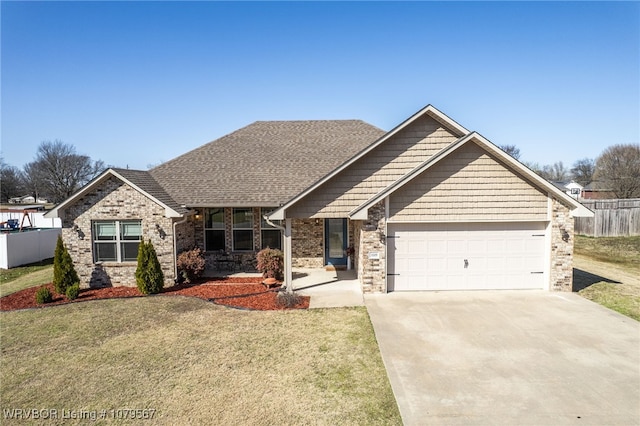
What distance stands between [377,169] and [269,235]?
5.44 metres

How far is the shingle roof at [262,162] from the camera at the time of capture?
14094 mm

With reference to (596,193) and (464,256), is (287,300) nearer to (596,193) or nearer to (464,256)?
(464,256)

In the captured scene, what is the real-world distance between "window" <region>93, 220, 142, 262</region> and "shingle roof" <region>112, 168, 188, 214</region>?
3.84 feet

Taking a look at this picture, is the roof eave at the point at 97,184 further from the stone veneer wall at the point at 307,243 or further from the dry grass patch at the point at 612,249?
the dry grass patch at the point at 612,249

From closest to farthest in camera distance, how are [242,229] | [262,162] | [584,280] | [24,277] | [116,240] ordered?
1. [116,240]
2. [584,280]
3. [242,229]
4. [24,277]
5. [262,162]

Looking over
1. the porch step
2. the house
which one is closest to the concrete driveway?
the house

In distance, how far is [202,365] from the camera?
7.03m

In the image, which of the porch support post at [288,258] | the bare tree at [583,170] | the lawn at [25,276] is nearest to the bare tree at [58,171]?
the lawn at [25,276]

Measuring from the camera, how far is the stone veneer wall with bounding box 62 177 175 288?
498 inches

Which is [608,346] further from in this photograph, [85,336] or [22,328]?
[22,328]

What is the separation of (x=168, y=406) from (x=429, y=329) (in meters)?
5.88

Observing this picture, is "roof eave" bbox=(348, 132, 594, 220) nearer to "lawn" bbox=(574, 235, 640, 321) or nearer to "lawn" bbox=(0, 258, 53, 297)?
"lawn" bbox=(574, 235, 640, 321)

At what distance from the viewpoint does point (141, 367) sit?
7051 millimetres

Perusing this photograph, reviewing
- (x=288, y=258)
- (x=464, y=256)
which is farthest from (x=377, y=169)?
(x=288, y=258)
